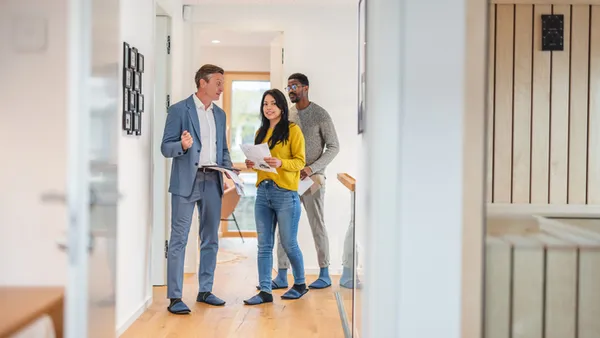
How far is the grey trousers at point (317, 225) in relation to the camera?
203 inches

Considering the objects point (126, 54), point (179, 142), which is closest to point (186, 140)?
point (179, 142)

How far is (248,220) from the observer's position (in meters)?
8.88

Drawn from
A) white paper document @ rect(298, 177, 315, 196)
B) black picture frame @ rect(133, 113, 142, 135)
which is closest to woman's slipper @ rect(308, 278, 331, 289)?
white paper document @ rect(298, 177, 315, 196)

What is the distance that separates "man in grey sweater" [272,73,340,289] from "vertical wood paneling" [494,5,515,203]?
2389 mm

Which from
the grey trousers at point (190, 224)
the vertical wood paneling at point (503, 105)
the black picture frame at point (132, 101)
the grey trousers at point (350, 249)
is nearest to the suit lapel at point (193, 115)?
the grey trousers at point (190, 224)

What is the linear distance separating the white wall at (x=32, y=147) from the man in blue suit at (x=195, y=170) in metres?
1.37

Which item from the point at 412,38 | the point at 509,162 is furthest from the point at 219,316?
the point at 412,38

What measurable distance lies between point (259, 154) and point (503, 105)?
2027 mm

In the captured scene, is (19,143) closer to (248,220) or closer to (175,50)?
(175,50)

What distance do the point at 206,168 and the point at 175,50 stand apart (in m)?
1.30

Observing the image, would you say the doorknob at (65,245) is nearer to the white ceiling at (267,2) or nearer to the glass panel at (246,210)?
the white ceiling at (267,2)

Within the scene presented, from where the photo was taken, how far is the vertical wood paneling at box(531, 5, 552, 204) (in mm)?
2730

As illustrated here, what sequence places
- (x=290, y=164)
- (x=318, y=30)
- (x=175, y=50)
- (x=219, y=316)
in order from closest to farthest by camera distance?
(x=219, y=316)
(x=290, y=164)
(x=175, y=50)
(x=318, y=30)

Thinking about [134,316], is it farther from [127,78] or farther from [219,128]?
[127,78]
